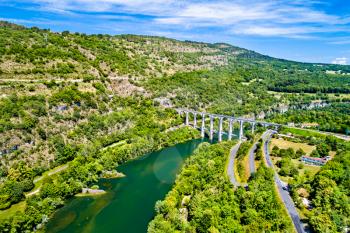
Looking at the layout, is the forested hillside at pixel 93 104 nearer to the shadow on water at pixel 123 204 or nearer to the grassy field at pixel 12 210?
the grassy field at pixel 12 210

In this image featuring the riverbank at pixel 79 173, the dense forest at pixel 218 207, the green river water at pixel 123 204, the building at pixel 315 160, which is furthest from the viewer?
the building at pixel 315 160

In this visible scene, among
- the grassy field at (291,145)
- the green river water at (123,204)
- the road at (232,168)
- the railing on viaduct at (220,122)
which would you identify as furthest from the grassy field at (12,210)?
the railing on viaduct at (220,122)

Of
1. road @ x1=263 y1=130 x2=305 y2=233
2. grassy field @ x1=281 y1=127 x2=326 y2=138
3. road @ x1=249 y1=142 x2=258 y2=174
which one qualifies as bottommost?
road @ x1=263 y1=130 x2=305 y2=233

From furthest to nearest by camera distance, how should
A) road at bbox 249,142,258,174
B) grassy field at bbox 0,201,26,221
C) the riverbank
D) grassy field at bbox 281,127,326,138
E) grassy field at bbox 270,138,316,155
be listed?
1. grassy field at bbox 281,127,326,138
2. grassy field at bbox 270,138,316,155
3. road at bbox 249,142,258,174
4. grassy field at bbox 0,201,26,221
5. the riverbank

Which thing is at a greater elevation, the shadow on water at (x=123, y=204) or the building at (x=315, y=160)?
the building at (x=315, y=160)

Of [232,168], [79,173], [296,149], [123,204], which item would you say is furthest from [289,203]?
[79,173]

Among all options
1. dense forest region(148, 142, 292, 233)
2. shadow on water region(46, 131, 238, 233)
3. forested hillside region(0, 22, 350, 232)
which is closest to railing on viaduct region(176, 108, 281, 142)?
forested hillside region(0, 22, 350, 232)

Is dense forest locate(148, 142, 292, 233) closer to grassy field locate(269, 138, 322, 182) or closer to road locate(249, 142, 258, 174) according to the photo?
road locate(249, 142, 258, 174)

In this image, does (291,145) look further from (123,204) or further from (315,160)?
(123,204)
